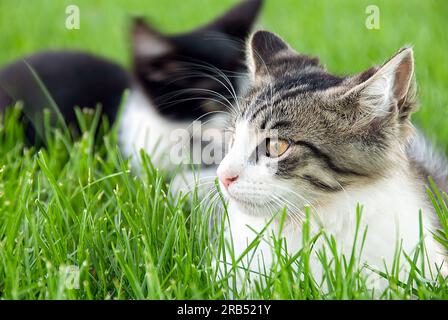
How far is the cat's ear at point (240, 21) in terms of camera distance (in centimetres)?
286

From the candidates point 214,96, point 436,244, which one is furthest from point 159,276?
point 214,96

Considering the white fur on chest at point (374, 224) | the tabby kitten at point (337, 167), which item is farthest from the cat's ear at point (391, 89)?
the white fur on chest at point (374, 224)

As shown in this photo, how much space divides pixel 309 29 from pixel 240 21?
1.32 meters

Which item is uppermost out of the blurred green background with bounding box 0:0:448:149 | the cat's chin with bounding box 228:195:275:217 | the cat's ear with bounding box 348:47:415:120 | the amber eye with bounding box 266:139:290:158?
the blurred green background with bounding box 0:0:448:149

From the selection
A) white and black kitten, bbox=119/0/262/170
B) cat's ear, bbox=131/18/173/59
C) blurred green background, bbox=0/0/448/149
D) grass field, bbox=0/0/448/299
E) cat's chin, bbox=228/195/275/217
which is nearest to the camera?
grass field, bbox=0/0/448/299

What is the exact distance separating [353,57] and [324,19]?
77cm

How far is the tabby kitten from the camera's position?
5.37ft

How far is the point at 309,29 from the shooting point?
408cm

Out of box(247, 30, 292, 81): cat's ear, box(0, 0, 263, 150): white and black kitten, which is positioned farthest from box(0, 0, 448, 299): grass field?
box(247, 30, 292, 81): cat's ear

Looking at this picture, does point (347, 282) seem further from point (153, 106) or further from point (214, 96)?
point (153, 106)

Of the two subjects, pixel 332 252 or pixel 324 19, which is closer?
pixel 332 252

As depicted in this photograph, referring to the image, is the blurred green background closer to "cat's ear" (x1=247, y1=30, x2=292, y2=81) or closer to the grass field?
the grass field

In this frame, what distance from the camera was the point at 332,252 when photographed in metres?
1.57

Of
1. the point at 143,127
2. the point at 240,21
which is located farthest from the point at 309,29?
the point at 143,127
